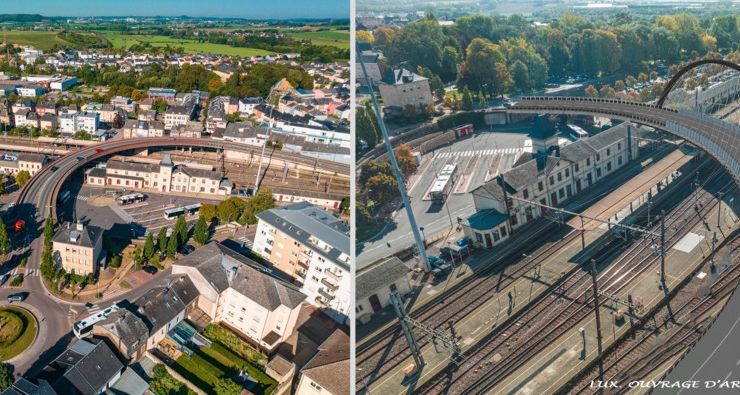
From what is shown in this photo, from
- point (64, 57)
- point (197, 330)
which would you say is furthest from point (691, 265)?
point (64, 57)

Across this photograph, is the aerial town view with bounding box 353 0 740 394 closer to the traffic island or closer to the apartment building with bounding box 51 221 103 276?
the traffic island

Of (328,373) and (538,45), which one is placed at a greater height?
(538,45)

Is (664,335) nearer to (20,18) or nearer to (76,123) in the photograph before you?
(76,123)

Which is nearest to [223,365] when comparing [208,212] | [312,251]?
[312,251]

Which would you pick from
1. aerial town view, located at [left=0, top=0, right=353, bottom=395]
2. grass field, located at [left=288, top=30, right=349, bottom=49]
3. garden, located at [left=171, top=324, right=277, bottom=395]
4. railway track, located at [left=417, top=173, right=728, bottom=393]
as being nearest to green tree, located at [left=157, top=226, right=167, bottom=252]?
aerial town view, located at [left=0, top=0, right=353, bottom=395]

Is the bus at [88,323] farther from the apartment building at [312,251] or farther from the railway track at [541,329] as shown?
the railway track at [541,329]
